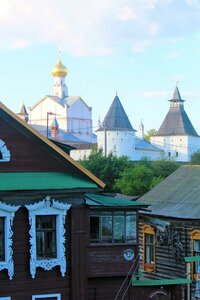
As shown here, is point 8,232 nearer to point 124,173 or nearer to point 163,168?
point 124,173

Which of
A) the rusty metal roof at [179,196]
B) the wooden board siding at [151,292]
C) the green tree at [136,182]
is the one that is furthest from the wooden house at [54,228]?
the green tree at [136,182]

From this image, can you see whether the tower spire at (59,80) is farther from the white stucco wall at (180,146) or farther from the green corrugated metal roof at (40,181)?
the green corrugated metal roof at (40,181)

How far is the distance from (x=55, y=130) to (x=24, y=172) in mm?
114559

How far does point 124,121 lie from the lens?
437ft

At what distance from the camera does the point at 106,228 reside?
70.8 feet

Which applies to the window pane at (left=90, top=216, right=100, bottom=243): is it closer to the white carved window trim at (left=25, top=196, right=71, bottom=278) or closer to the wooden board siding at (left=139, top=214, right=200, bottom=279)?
the white carved window trim at (left=25, top=196, right=71, bottom=278)

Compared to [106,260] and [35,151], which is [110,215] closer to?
[106,260]

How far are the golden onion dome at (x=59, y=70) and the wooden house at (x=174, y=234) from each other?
5354 inches

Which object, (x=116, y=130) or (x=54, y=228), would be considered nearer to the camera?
(x=54, y=228)

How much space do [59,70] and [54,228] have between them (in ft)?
484

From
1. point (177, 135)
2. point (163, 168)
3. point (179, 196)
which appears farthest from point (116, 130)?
point (179, 196)

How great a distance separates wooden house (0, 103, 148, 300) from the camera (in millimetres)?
20078

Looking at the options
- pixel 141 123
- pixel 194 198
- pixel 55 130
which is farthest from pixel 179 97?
pixel 194 198

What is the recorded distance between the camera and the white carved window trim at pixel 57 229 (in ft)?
66.0
